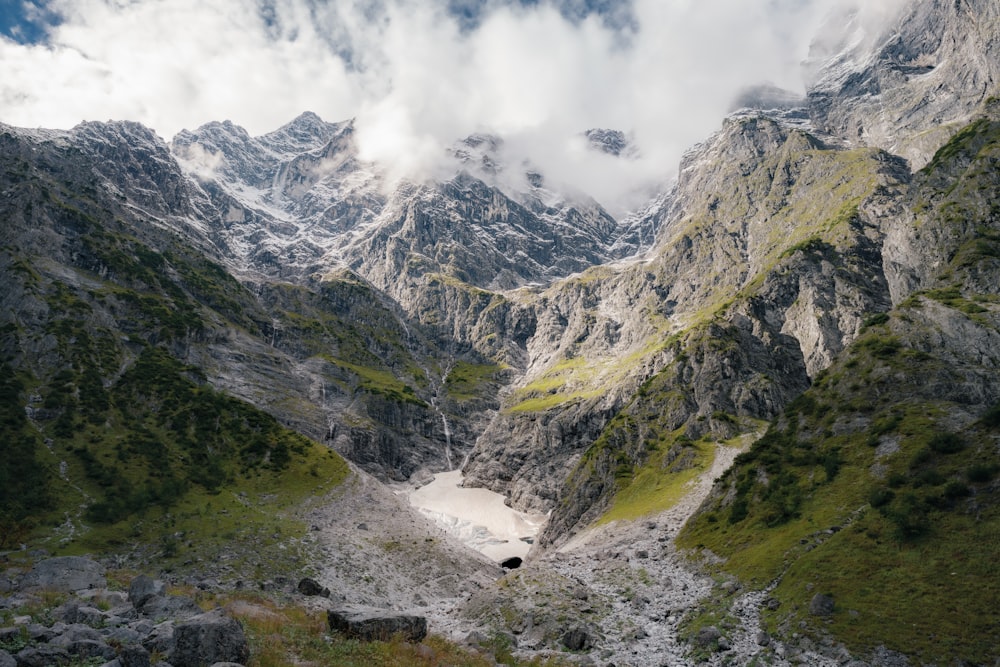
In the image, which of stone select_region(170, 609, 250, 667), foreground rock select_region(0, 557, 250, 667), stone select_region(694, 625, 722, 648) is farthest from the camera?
stone select_region(694, 625, 722, 648)

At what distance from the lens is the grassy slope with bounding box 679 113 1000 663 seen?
3059 centimetres

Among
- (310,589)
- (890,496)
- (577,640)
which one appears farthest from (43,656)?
(310,589)

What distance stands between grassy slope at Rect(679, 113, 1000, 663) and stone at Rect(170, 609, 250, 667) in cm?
3137

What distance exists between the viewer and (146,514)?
294 ft

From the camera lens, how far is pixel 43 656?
661 inches

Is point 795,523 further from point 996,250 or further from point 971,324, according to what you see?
point 996,250

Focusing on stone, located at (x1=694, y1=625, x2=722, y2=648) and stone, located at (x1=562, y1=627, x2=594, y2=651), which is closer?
stone, located at (x1=694, y1=625, x2=722, y2=648)

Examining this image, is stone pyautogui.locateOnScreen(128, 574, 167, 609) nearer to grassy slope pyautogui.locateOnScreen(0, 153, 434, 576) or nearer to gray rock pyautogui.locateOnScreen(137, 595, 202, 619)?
gray rock pyautogui.locateOnScreen(137, 595, 202, 619)

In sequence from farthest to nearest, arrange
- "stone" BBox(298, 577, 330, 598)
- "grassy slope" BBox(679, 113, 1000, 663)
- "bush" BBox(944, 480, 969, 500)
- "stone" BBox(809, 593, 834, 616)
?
"stone" BBox(298, 577, 330, 598), "bush" BBox(944, 480, 969, 500), "stone" BBox(809, 593, 834, 616), "grassy slope" BBox(679, 113, 1000, 663)

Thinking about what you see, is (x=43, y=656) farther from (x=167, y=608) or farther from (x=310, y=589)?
(x=310, y=589)

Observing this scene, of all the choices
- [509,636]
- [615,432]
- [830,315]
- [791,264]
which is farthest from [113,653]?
[791,264]

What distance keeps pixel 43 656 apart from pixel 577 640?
34.1 meters

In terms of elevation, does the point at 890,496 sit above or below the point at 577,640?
above

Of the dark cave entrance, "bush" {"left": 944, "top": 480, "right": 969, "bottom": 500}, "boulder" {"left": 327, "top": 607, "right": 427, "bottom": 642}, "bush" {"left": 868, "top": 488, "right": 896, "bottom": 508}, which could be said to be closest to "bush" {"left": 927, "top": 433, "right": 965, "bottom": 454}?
"bush" {"left": 868, "top": 488, "right": 896, "bottom": 508}
